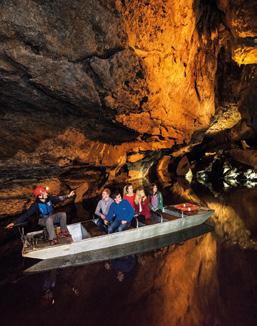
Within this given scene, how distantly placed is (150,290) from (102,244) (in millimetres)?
2226

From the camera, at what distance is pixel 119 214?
26.1 ft

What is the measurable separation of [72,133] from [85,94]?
2.82 meters

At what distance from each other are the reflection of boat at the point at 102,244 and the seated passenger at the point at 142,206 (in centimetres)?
46

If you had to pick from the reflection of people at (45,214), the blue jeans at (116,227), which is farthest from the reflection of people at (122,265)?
the reflection of people at (45,214)

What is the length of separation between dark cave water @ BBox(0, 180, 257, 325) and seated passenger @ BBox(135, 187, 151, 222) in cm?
155

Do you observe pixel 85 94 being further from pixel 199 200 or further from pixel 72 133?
pixel 199 200

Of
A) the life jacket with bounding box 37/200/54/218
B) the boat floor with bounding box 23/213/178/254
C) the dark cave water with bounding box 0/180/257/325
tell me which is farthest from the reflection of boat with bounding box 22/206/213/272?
the life jacket with bounding box 37/200/54/218

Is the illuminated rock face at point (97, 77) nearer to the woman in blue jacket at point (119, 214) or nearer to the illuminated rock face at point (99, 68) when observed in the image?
the illuminated rock face at point (99, 68)

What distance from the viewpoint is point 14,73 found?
→ 28.9ft

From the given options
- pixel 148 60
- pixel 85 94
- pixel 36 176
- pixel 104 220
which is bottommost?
pixel 104 220

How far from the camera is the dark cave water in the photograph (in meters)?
4.82

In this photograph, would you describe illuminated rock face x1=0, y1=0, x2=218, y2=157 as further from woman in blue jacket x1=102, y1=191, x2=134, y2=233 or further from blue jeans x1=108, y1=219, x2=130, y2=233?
blue jeans x1=108, y1=219, x2=130, y2=233

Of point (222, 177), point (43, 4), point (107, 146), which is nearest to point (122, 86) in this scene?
point (43, 4)

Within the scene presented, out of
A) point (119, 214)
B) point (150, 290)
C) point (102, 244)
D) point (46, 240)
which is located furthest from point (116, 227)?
point (150, 290)
